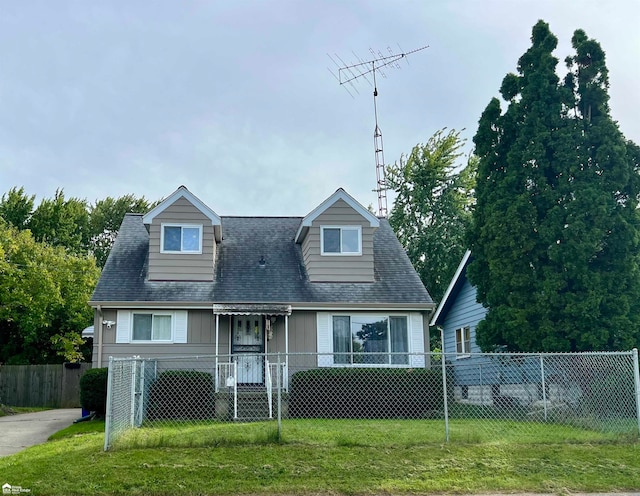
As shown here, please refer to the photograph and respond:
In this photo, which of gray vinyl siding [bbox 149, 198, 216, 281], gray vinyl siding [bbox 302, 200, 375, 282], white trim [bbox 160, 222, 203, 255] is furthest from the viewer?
gray vinyl siding [bbox 302, 200, 375, 282]

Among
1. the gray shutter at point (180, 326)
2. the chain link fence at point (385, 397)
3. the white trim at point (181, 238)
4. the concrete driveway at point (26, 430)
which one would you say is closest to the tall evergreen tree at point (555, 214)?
the chain link fence at point (385, 397)

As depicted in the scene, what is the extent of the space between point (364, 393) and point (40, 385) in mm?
15018

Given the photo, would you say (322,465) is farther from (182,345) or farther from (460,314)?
(460,314)

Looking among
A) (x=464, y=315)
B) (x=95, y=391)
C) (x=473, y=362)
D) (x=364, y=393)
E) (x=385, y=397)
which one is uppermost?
(x=464, y=315)

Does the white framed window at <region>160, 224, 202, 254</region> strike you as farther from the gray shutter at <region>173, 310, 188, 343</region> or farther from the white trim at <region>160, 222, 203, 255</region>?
the gray shutter at <region>173, 310, 188, 343</region>

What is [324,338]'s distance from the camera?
17156 mm

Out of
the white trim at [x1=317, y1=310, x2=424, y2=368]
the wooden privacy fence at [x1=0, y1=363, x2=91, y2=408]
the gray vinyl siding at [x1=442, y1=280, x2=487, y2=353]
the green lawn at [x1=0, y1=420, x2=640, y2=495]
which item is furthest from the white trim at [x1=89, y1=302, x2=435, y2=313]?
the wooden privacy fence at [x1=0, y1=363, x2=91, y2=408]

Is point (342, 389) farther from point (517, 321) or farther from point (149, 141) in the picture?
point (149, 141)

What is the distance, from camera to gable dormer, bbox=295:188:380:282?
18031mm

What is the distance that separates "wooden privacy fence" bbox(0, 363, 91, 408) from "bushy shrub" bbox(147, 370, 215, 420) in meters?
10.9

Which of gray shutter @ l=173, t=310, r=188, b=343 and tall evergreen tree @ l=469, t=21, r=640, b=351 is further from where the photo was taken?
gray shutter @ l=173, t=310, r=188, b=343

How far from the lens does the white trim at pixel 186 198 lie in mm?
17609

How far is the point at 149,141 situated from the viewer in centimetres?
1705

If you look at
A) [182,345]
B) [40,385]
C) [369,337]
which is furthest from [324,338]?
[40,385]
